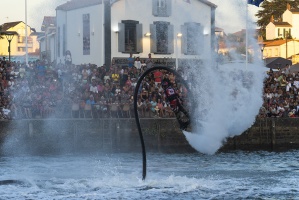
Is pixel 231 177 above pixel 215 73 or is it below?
below

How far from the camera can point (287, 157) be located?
49125 millimetres

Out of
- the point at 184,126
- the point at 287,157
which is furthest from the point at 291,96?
the point at 184,126

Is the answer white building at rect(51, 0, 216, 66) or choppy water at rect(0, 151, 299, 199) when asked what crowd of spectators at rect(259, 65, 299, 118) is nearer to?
choppy water at rect(0, 151, 299, 199)

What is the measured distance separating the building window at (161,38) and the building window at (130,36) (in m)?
1.04

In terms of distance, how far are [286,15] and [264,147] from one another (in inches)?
3412

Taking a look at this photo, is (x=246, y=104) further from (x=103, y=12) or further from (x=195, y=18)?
(x=103, y=12)

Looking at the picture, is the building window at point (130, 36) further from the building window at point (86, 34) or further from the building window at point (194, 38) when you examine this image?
the building window at point (194, 38)

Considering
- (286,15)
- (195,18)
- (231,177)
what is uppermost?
(286,15)

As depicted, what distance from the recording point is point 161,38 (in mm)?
55469

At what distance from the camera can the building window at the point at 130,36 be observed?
57716mm

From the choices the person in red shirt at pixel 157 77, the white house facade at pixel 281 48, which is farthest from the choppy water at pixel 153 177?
the white house facade at pixel 281 48

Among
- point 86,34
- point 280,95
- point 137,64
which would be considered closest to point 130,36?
point 86,34

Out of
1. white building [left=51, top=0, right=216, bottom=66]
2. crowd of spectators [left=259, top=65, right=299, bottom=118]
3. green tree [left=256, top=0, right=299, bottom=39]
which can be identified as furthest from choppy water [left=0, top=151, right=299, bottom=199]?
green tree [left=256, top=0, right=299, bottom=39]

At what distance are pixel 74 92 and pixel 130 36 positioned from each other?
40.5ft
